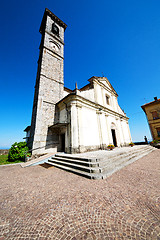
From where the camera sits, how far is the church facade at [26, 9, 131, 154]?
9.21 m

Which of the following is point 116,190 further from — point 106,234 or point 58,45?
point 58,45

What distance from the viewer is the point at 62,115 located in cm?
1081

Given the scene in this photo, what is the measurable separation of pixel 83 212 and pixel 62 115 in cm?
948

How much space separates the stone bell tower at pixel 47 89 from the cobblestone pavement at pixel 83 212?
22.6 ft

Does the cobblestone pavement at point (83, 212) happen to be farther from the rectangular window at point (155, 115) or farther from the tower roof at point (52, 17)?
the tower roof at point (52, 17)

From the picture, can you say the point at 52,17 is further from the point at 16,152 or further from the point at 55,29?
the point at 16,152

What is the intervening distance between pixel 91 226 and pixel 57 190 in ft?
5.73

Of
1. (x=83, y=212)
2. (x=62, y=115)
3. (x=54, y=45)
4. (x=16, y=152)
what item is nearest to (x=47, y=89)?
(x=62, y=115)

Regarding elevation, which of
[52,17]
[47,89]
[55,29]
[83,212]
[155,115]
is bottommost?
[83,212]

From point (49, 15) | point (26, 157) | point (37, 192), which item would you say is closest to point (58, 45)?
point (49, 15)

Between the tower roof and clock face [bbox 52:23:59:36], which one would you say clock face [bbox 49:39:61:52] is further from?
the tower roof

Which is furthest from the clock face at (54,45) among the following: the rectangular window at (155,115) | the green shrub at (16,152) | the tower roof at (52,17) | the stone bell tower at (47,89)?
the rectangular window at (155,115)

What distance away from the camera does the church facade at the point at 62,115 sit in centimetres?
921

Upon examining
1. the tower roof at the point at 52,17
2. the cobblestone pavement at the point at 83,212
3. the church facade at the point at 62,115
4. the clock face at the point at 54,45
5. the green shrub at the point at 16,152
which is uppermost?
the tower roof at the point at 52,17
